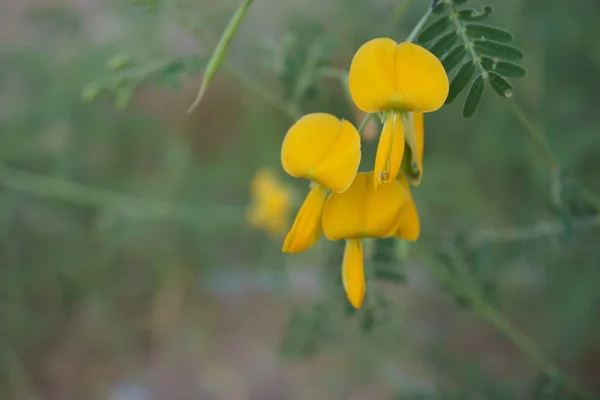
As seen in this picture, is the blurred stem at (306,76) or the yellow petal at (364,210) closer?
the yellow petal at (364,210)

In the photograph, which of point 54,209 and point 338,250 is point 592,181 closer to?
point 338,250

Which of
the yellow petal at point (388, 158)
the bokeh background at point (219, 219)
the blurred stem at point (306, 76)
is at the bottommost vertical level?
the bokeh background at point (219, 219)

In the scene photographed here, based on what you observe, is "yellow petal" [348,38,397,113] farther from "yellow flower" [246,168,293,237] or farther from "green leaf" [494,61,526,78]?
"yellow flower" [246,168,293,237]

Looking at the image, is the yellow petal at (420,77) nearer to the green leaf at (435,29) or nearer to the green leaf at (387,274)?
the green leaf at (435,29)

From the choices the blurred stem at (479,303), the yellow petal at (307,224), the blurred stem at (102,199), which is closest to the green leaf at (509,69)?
the yellow petal at (307,224)

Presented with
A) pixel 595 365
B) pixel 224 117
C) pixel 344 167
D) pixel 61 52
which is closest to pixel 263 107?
pixel 224 117

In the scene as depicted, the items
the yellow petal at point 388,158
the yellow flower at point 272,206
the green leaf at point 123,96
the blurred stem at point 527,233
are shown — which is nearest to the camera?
the yellow petal at point 388,158

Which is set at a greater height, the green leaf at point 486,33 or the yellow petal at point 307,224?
the green leaf at point 486,33

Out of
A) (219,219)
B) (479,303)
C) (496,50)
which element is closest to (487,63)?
(496,50)
